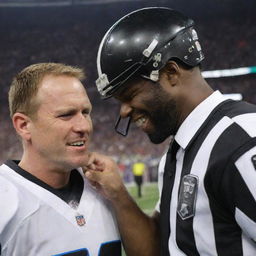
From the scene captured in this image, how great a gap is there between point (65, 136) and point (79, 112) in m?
0.10

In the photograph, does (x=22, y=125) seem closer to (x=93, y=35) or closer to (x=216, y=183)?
(x=216, y=183)

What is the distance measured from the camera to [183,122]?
4.46 feet

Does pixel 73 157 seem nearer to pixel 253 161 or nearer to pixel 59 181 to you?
pixel 59 181

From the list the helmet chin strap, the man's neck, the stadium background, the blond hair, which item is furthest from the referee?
the stadium background

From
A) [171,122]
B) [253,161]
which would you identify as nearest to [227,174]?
[253,161]

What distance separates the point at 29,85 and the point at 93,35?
15198 mm

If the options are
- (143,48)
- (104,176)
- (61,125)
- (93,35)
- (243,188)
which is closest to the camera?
(243,188)

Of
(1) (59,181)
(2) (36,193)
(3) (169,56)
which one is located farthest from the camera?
(1) (59,181)

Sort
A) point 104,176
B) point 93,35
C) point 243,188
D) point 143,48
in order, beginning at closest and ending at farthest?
point 243,188 → point 143,48 → point 104,176 → point 93,35

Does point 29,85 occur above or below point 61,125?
above

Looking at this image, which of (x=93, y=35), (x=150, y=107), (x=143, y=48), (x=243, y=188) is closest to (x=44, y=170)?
(x=150, y=107)

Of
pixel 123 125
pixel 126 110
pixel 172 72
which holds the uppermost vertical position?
pixel 172 72

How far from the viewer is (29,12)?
609 inches

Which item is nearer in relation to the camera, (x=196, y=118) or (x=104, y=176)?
(x=196, y=118)
